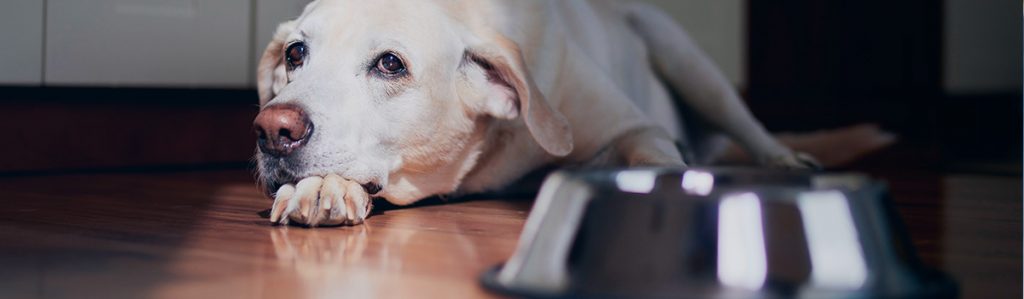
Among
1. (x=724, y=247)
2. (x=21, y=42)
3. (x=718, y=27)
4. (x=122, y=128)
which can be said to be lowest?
(x=122, y=128)

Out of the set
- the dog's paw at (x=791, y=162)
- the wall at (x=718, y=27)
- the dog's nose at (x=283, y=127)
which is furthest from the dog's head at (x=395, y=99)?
the wall at (x=718, y=27)

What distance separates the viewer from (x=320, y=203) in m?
1.52

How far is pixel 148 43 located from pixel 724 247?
1.91 meters

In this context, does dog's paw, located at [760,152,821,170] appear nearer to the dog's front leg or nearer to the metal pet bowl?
the dog's front leg

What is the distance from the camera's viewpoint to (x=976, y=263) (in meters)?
1.27

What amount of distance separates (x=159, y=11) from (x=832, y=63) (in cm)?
263

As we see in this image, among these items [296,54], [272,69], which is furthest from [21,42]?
[296,54]

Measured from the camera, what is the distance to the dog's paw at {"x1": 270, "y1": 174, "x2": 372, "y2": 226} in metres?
1.52

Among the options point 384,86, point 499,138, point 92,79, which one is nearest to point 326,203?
point 384,86

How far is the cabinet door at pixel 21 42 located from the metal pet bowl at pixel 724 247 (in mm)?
1663

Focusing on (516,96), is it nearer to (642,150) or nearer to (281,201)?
(642,150)

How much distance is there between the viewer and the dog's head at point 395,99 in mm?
1600

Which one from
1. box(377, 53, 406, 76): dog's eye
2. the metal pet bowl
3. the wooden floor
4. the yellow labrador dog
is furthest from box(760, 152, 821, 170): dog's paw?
the metal pet bowl

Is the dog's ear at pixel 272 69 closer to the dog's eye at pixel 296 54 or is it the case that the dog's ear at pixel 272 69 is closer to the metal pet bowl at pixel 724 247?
the dog's eye at pixel 296 54
